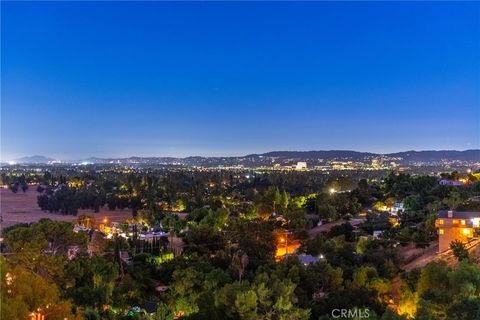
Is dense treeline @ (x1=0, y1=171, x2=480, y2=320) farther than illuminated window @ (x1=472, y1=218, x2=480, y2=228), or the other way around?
illuminated window @ (x1=472, y1=218, x2=480, y2=228)

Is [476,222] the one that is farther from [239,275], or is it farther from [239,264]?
[239,275]

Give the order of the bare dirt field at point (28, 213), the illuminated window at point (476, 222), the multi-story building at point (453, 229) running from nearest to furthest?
the multi-story building at point (453, 229) < the illuminated window at point (476, 222) < the bare dirt field at point (28, 213)

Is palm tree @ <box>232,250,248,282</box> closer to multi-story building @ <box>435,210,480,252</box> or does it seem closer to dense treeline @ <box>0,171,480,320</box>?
dense treeline @ <box>0,171,480,320</box>

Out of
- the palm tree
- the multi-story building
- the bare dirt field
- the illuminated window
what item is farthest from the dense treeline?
the bare dirt field

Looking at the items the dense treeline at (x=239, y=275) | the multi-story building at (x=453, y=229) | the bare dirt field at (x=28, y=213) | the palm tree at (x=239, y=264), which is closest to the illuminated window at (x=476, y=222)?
the multi-story building at (x=453, y=229)

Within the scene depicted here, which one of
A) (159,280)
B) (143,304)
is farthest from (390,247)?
(143,304)

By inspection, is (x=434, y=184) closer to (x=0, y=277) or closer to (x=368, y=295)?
(x=368, y=295)

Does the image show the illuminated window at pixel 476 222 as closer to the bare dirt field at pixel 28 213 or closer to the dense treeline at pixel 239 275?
the dense treeline at pixel 239 275
